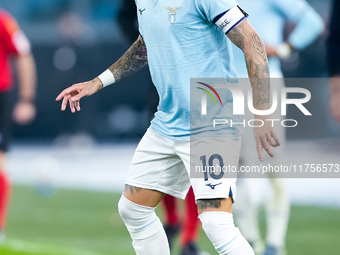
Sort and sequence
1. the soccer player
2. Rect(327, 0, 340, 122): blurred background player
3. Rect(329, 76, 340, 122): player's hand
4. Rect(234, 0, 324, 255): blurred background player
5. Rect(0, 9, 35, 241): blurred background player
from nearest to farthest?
1. the soccer player
2. Rect(327, 0, 340, 122): blurred background player
3. Rect(329, 76, 340, 122): player's hand
4. Rect(234, 0, 324, 255): blurred background player
5. Rect(0, 9, 35, 241): blurred background player

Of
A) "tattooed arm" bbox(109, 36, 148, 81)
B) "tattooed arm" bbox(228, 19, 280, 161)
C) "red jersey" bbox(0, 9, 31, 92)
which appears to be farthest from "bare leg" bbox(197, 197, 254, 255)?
"red jersey" bbox(0, 9, 31, 92)

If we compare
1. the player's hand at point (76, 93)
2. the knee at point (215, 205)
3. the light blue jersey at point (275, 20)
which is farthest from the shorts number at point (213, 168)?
the light blue jersey at point (275, 20)

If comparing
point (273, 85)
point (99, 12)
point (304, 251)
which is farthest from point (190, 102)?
point (99, 12)

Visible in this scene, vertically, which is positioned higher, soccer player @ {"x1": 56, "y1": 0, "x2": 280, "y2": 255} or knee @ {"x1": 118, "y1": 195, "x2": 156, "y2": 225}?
soccer player @ {"x1": 56, "y1": 0, "x2": 280, "y2": 255}

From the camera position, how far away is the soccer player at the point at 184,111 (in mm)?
3953

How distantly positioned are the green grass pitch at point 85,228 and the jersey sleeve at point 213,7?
9.51 feet

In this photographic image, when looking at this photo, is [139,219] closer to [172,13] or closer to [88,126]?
[172,13]

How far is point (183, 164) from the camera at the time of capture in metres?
4.43

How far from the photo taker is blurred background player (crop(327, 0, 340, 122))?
15.5ft

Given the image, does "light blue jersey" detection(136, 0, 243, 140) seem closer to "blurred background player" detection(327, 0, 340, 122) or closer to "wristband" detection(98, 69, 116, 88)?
"wristband" detection(98, 69, 116, 88)

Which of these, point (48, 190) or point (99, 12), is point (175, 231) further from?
point (99, 12)

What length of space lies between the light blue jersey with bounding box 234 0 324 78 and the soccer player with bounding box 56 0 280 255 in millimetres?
1960

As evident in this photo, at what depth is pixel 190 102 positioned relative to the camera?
4.21 meters

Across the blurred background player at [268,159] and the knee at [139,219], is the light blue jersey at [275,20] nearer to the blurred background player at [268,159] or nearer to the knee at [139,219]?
the blurred background player at [268,159]
